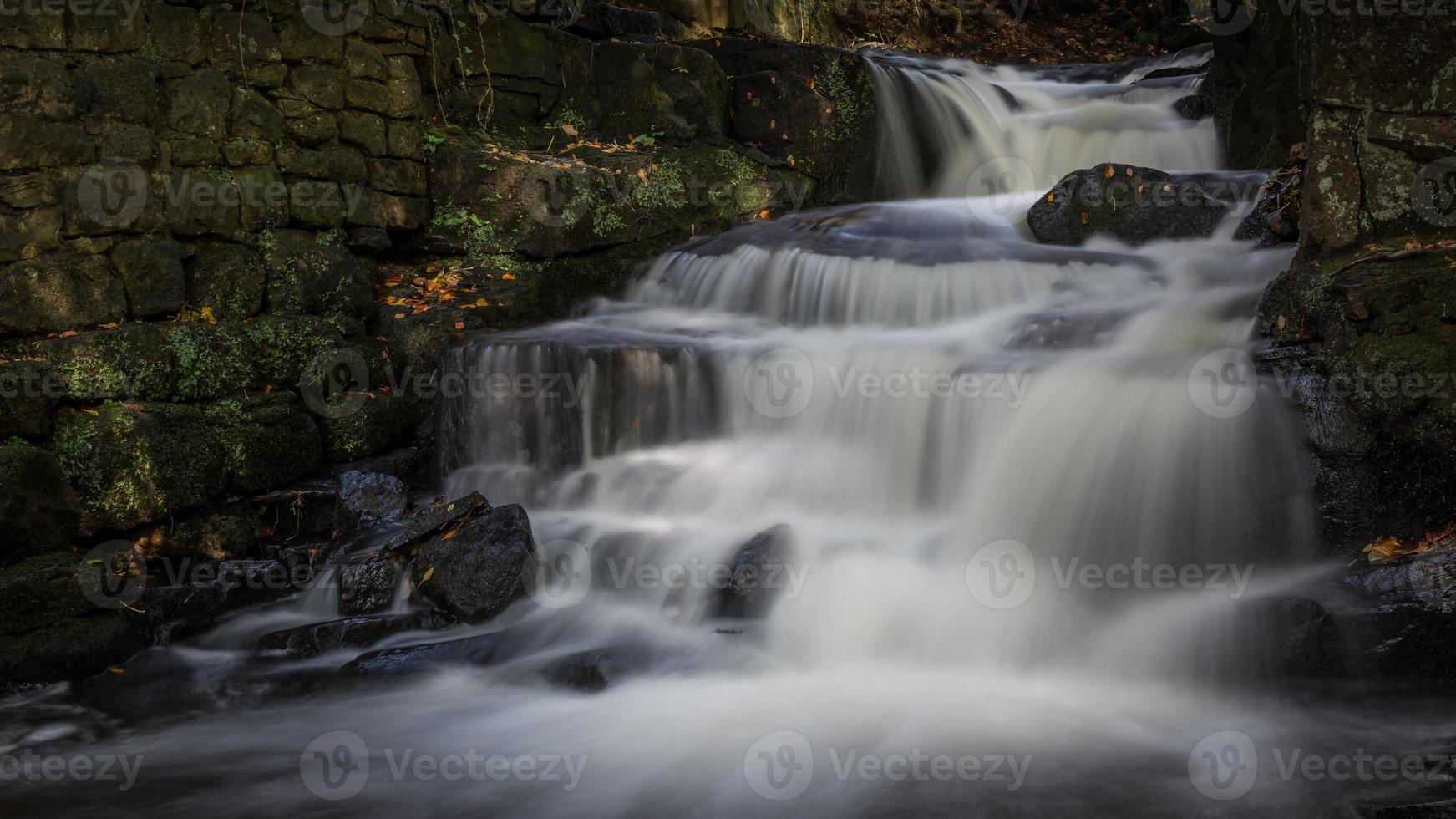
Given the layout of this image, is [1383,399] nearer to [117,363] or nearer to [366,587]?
[366,587]

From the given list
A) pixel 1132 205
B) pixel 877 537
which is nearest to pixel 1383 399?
pixel 877 537

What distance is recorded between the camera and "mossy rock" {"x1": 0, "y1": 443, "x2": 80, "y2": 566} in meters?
5.35

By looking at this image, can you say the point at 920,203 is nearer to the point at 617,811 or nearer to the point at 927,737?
the point at 927,737

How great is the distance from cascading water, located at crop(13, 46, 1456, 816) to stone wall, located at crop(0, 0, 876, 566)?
0.82 m

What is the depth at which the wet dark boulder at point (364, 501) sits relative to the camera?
674 centimetres

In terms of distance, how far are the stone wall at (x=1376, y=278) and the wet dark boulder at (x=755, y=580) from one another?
2734 millimetres

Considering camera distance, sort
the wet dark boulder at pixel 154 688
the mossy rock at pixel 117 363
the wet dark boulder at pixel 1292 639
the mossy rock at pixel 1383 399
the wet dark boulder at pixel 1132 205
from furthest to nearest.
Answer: the wet dark boulder at pixel 1132 205
the mossy rock at pixel 117 363
the wet dark boulder at pixel 154 688
the mossy rock at pixel 1383 399
the wet dark boulder at pixel 1292 639

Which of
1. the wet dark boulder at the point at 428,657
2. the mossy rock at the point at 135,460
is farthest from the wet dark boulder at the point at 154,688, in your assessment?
the mossy rock at the point at 135,460

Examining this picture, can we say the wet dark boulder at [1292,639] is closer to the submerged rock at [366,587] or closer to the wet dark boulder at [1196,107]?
the submerged rock at [366,587]

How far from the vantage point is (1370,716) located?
4199mm

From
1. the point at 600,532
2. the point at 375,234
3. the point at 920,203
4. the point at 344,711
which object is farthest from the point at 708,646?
the point at 920,203

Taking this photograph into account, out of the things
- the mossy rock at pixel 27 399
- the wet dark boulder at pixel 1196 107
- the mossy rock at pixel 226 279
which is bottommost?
the mossy rock at pixel 27 399

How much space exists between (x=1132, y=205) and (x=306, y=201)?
21.1ft

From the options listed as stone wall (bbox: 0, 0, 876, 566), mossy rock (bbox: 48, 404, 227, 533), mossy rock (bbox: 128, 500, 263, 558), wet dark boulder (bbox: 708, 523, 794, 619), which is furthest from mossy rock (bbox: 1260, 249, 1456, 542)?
mossy rock (bbox: 48, 404, 227, 533)
